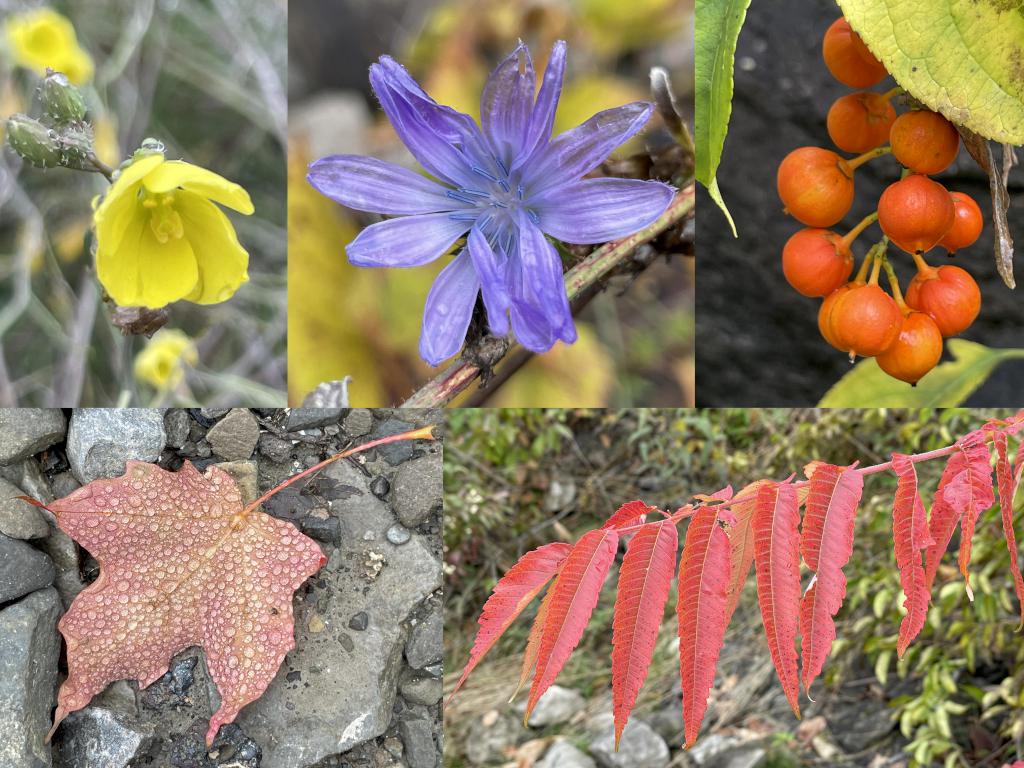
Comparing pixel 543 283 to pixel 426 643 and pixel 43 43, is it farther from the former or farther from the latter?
pixel 43 43

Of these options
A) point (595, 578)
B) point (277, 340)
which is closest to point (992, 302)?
point (595, 578)

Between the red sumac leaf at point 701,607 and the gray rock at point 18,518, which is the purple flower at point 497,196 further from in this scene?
the gray rock at point 18,518

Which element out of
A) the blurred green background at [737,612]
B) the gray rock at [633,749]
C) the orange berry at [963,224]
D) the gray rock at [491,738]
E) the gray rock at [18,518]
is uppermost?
the orange berry at [963,224]

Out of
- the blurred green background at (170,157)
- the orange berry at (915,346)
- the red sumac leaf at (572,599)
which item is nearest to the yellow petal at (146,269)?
the blurred green background at (170,157)

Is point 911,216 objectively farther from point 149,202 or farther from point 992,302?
point 149,202

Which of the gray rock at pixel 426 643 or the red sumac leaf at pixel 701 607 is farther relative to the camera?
the gray rock at pixel 426 643

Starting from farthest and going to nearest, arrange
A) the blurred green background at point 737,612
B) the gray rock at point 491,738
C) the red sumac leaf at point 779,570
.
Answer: the gray rock at point 491,738
the blurred green background at point 737,612
the red sumac leaf at point 779,570
